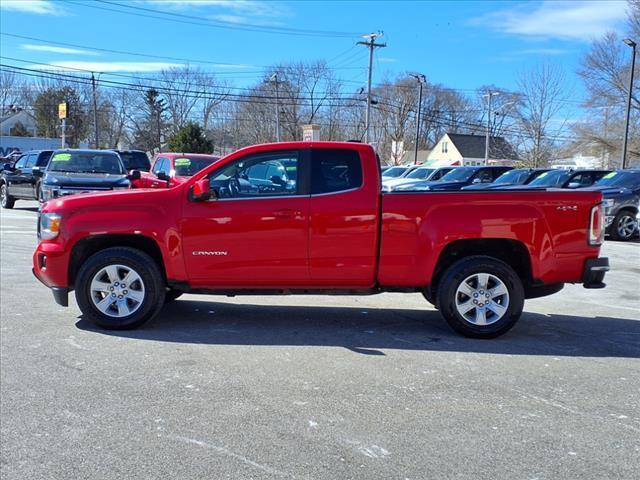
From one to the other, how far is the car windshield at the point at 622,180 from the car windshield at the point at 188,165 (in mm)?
→ 10483

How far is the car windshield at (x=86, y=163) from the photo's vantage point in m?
14.7

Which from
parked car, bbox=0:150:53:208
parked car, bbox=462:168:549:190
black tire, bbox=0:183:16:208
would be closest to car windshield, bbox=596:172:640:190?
parked car, bbox=462:168:549:190

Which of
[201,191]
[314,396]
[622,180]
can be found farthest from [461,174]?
→ [314,396]

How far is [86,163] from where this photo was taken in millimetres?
14883

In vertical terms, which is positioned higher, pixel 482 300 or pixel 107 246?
pixel 107 246

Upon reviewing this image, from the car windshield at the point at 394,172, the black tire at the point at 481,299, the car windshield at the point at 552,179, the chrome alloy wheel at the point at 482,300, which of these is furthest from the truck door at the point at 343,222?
the car windshield at the point at 394,172

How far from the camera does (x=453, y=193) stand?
5824 mm

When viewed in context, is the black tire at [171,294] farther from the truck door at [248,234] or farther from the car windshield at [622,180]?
the car windshield at [622,180]

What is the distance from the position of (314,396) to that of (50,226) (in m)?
3.35

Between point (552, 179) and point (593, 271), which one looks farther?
point (552, 179)

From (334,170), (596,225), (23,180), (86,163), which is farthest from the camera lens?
(23,180)

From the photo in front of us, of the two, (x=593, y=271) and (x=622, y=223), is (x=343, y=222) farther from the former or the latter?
(x=622, y=223)

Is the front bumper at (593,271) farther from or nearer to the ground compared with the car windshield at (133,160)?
nearer to the ground

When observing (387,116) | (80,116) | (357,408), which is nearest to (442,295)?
(357,408)
